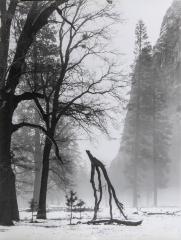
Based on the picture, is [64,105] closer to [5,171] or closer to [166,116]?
[5,171]

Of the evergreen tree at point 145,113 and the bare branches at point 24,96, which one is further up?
the evergreen tree at point 145,113

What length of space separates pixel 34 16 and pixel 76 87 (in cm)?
515

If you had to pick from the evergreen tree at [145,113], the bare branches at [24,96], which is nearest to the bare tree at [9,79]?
the bare branches at [24,96]

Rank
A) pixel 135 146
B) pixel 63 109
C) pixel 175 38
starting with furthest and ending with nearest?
pixel 175 38 < pixel 135 146 < pixel 63 109

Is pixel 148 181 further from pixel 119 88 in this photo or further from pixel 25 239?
pixel 25 239

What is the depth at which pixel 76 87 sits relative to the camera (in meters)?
17.6

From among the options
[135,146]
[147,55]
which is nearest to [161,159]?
[135,146]

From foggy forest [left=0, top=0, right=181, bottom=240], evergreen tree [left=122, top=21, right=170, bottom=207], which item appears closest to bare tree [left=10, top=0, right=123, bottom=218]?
foggy forest [left=0, top=0, right=181, bottom=240]

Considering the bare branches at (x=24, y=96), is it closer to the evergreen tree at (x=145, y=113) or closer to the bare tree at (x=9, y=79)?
the bare tree at (x=9, y=79)

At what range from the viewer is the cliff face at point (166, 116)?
3947cm

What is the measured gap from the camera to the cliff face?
3947cm

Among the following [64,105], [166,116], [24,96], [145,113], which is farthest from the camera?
[166,116]

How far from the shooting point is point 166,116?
42.0 m

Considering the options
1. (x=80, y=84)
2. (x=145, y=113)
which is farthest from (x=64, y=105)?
(x=145, y=113)
